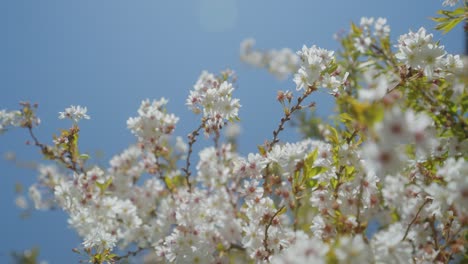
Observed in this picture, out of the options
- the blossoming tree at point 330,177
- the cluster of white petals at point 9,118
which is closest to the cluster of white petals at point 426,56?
the blossoming tree at point 330,177

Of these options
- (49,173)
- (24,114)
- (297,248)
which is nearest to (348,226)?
(297,248)

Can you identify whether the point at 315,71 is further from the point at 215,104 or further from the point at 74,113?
the point at 74,113

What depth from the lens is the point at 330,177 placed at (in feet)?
6.88

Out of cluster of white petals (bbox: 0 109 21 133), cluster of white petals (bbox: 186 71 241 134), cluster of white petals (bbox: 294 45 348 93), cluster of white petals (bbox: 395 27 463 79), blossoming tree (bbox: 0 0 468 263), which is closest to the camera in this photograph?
blossoming tree (bbox: 0 0 468 263)

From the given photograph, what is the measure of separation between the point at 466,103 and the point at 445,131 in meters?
0.19

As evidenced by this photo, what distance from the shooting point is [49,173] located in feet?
13.3

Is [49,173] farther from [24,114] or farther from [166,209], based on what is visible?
[166,209]

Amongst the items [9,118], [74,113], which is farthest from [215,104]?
[9,118]

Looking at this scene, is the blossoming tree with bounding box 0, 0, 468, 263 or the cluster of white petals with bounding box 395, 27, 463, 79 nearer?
the blossoming tree with bounding box 0, 0, 468, 263

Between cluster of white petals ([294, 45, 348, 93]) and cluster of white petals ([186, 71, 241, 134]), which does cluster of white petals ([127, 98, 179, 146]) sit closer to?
cluster of white petals ([186, 71, 241, 134])

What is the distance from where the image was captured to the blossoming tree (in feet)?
3.38

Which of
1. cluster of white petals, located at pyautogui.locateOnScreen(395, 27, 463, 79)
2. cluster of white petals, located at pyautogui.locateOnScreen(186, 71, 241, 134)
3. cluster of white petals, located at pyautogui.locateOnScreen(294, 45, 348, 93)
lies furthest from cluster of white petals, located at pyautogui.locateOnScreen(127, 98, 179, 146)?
cluster of white petals, located at pyautogui.locateOnScreen(395, 27, 463, 79)

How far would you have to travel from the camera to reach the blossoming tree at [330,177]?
1.03 m

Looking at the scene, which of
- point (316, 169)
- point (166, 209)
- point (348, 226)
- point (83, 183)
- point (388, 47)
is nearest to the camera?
Result: point (348, 226)
